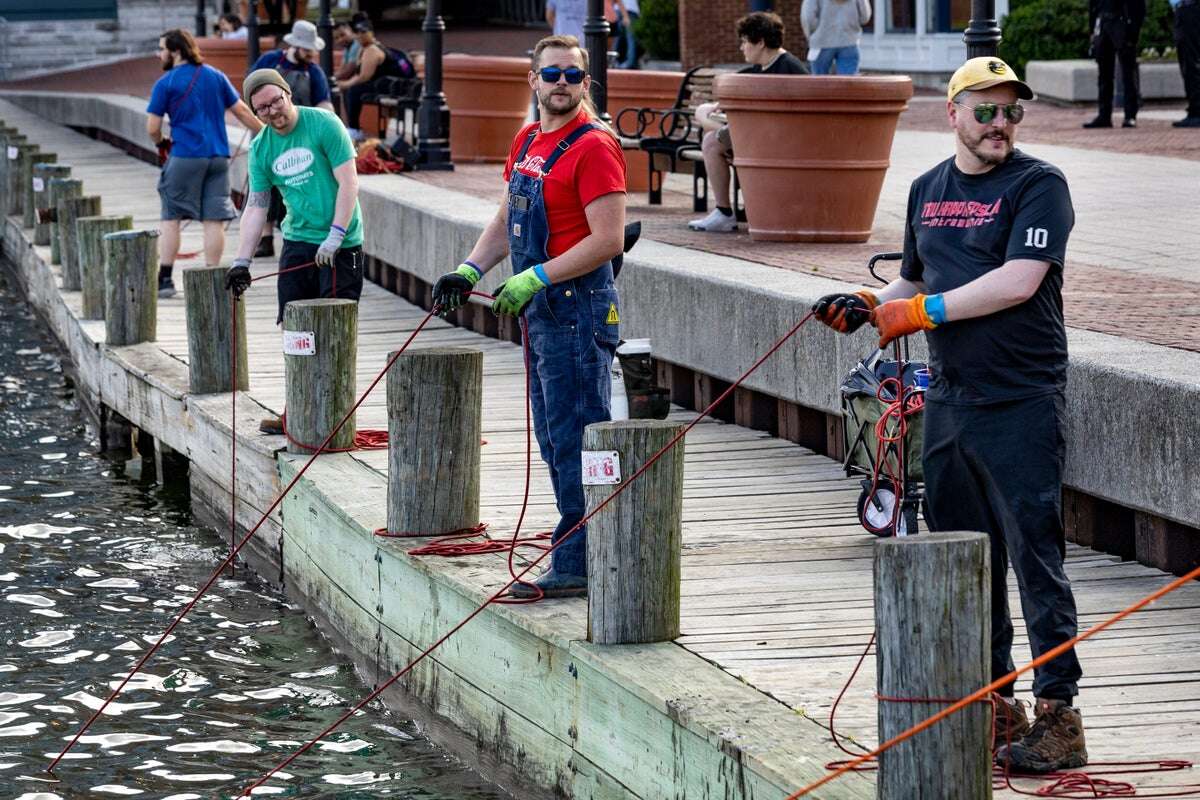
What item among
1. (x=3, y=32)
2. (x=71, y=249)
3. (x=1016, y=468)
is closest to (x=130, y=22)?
(x=3, y=32)

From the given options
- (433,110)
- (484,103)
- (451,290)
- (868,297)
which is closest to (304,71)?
(433,110)

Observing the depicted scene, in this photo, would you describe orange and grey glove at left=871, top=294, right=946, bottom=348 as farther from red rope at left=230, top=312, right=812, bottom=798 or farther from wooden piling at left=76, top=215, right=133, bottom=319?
wooden piling at left=76, top=215, right=133, bottom=319

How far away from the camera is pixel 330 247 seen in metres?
9.26

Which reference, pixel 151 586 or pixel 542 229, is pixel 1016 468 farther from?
pixel 151 586

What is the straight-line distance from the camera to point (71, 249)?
635 inches

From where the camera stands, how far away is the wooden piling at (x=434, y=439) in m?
7.25

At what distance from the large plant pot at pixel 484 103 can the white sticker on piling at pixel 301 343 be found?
9.40 metres

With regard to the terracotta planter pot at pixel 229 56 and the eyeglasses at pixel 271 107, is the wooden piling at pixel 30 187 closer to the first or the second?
the terracotta planter pot at pixel 229 56

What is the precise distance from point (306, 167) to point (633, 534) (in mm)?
4217

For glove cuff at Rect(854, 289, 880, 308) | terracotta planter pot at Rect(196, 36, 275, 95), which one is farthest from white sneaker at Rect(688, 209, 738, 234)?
terracotta planter pot at Rect(196, 36, 275, 95)

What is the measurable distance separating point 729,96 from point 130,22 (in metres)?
34.7

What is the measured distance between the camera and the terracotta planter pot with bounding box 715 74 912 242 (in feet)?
36.2

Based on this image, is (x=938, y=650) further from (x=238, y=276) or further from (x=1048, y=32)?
(x=1048, y=32)

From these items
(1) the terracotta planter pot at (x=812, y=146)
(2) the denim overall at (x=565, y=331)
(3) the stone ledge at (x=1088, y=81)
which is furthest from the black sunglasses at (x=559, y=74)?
(3) the stone ledge at (x=1088, y=81)
